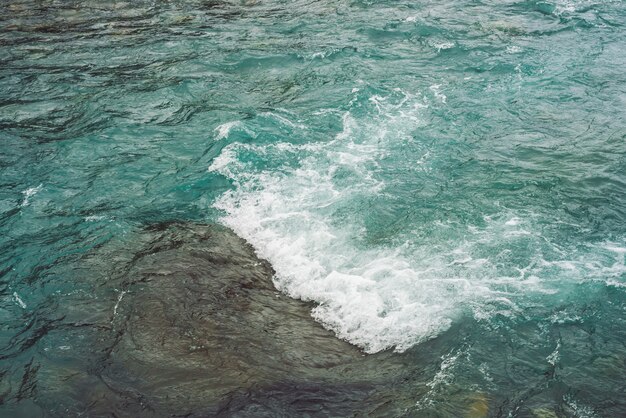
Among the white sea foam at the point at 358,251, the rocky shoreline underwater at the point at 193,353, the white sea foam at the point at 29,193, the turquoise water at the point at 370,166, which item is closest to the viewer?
the rocky shoreline underwater at the point at 193,353

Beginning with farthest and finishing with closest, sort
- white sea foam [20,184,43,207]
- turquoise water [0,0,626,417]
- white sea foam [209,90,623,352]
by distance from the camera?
1. white sea foam [20,184,43,207]
2. white sea foam [209,90,623,352]
3. turquoise water [0,0,626,417]

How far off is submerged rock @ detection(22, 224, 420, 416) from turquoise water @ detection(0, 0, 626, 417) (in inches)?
14.5

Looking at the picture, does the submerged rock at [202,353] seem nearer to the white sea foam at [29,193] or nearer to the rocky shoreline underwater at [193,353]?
the rocky shoreline underwater at [193,353]

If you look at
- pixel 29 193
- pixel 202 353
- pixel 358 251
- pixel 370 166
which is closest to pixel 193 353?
pixel 202 353

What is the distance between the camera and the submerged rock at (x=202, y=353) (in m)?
6.06

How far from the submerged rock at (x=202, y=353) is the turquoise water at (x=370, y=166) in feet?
1.21

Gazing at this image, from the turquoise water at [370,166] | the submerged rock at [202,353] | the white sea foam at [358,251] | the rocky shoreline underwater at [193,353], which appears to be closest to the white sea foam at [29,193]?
the turquoise water at [370,166]

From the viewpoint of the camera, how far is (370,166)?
10758 millimetres

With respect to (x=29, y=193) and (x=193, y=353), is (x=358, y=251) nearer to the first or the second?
(x=193, y=353)

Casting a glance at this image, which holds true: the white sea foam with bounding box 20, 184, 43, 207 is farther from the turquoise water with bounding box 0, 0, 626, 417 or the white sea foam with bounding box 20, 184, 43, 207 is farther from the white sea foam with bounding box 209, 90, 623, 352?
the white sea foam with bounding box 209, 90, 623, 352

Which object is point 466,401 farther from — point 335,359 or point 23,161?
point 23,161

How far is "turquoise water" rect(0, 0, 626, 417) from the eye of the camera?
7.24 meters

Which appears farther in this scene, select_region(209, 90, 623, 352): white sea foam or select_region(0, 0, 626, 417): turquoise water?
select_region(209, 90, 623, 352): white sea foam

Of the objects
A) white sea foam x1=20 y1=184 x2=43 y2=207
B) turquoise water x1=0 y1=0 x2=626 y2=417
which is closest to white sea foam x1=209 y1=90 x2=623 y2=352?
turquoise water x1=0 y1=0 x2=626 y2=417
